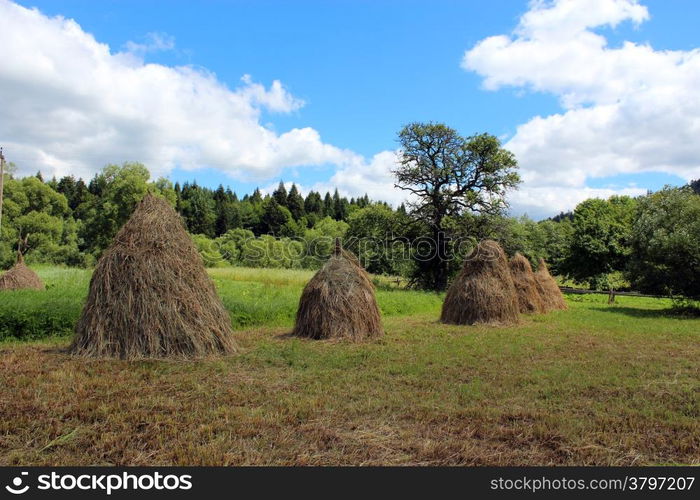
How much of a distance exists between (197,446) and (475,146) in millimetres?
28138

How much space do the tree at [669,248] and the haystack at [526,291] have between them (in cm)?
491

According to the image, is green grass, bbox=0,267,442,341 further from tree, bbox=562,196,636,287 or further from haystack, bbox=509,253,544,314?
tree, bbox=562,196,636,287

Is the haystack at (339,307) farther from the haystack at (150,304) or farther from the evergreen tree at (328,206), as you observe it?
the evergreen tree at (328,206)

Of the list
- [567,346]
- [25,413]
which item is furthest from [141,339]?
[567,346]

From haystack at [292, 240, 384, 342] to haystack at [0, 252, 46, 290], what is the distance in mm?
12098

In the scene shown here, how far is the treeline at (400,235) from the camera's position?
1892cm

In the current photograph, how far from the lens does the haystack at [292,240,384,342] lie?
10.9 m

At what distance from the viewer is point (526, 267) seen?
62.2ft

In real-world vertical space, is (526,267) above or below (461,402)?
above

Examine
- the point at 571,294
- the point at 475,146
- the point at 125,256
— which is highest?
the point at 475,146

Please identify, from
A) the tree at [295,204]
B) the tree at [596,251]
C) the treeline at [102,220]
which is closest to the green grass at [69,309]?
the treeline at [102,220]

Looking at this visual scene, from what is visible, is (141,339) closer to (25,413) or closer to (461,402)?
(25,413)

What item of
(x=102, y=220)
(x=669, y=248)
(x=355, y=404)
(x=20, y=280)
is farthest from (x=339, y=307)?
(x=102, y=220)

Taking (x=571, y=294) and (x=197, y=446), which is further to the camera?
(x=571, y=294)
